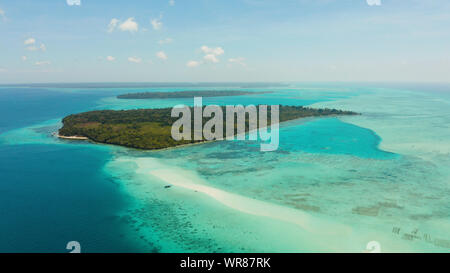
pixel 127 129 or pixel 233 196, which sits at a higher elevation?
pixel 127 129

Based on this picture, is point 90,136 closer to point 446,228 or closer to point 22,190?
point 22,190

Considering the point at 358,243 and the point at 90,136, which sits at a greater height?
the point at 90,136
